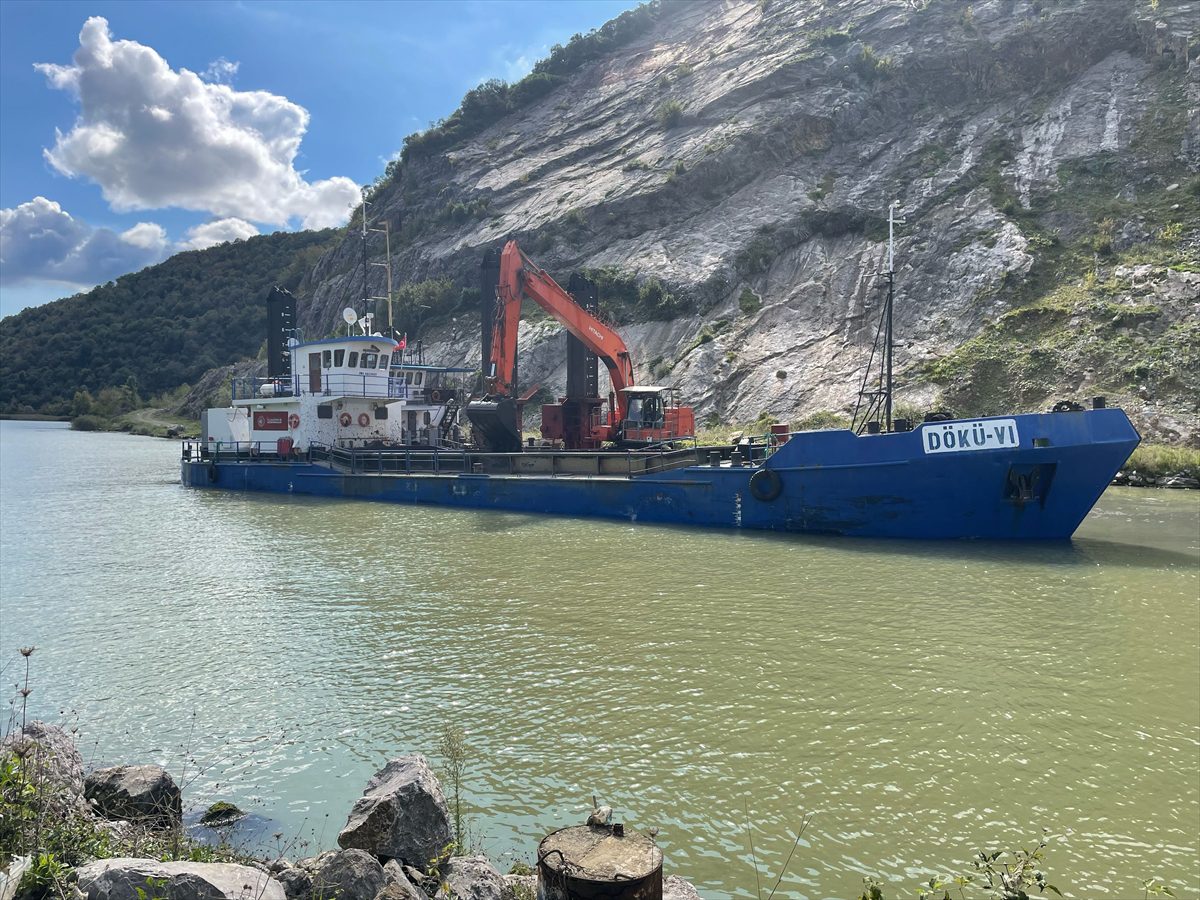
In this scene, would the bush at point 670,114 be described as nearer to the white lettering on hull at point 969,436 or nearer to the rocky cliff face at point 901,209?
the rocky cliff face at point 901,209

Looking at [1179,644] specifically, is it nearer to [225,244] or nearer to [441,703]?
[441,703]

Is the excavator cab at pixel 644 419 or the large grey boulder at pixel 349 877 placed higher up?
the excavator cab at pixel 644 419

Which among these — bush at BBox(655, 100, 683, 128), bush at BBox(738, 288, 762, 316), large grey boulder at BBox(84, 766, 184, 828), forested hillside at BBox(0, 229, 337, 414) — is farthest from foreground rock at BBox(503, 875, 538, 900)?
forested hillside at BBox(0, 229, 337, 414)

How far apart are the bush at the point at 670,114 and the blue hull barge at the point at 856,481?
124 ft

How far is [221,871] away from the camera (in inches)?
128

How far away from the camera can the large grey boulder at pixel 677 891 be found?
10.6ft

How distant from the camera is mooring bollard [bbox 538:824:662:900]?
2662 millimetres

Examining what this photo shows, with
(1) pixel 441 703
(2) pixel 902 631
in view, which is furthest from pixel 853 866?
(2) pixel 902 631

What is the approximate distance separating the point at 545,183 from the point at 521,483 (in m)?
40.2

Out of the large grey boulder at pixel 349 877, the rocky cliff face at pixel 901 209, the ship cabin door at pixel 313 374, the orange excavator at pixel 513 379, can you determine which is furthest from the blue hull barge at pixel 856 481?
the large grey boulder at pixel 349 877

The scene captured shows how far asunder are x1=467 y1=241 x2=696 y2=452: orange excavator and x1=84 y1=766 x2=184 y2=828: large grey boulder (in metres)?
16.2

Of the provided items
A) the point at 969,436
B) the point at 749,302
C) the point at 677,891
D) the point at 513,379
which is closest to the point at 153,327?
the point at 749,302

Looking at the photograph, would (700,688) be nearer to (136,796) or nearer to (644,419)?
(136,796)

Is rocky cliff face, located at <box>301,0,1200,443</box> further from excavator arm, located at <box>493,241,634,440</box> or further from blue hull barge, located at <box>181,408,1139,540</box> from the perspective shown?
blue hull barge, located at <box>181,408,1139,540</box>
